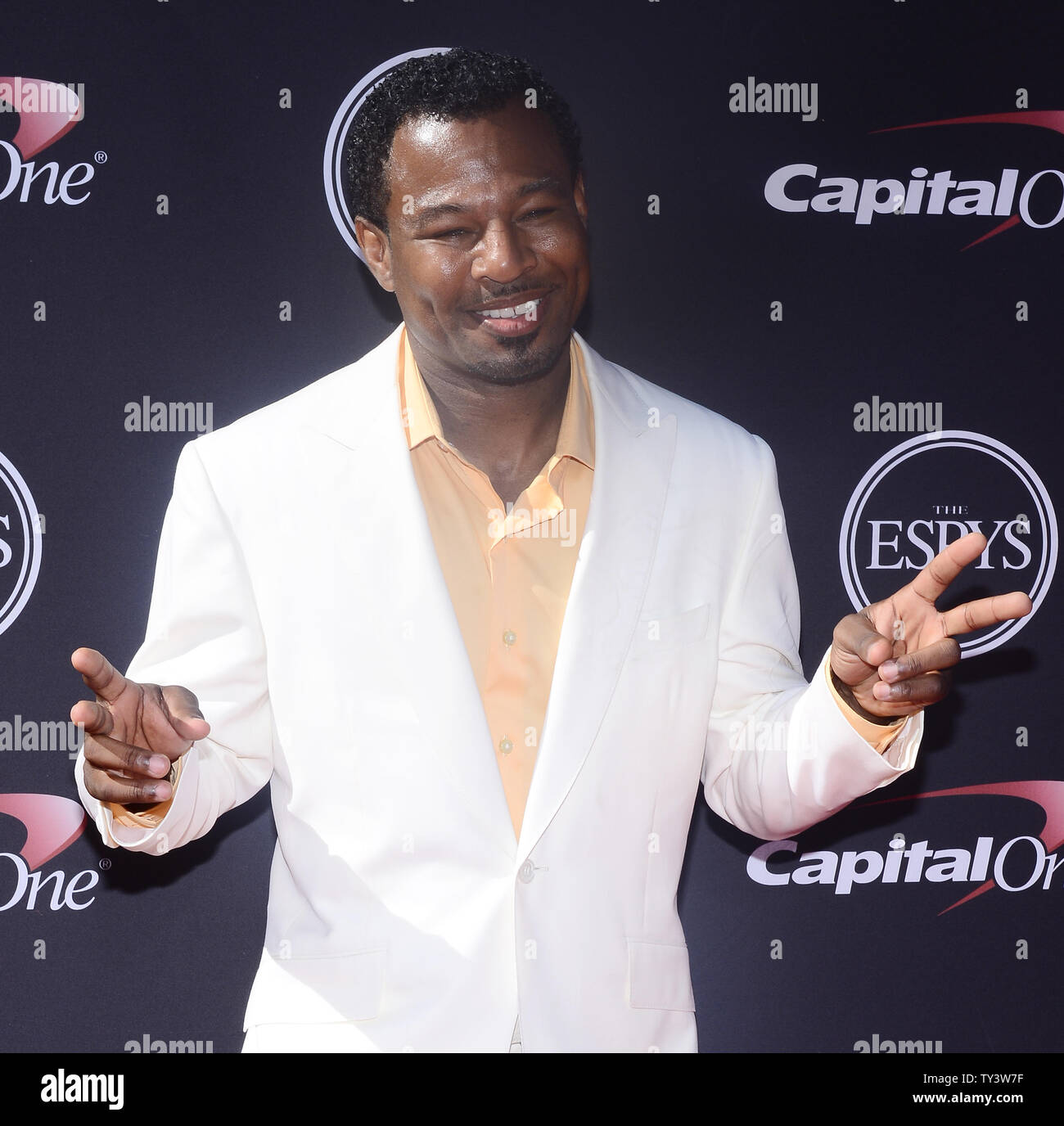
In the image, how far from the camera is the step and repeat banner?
2744 millimetres

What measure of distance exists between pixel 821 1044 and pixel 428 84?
2.36 meters

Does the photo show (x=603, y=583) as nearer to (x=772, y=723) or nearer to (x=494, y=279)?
(x=772, y=723)

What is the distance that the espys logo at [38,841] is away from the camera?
283 cm

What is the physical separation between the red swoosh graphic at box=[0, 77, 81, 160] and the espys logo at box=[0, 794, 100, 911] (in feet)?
4.85

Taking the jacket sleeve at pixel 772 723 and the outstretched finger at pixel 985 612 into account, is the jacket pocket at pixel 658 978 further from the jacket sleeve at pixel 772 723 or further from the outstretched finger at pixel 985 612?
the outstretched finger at pixel 985 612

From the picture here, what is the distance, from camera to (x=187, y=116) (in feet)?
8.94

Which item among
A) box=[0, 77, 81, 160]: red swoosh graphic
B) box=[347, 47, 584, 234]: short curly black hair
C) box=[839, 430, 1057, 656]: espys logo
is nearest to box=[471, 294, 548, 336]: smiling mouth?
box=[347, 47, 584, 234]: short curly black hair

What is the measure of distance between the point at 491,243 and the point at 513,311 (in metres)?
0.12

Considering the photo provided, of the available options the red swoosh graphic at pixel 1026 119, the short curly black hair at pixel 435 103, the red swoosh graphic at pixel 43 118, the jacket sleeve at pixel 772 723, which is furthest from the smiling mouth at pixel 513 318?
the red swoosh graphic at pixel 1026 119

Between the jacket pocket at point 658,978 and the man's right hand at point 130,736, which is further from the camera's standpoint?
the jacket pocket at point 658,978

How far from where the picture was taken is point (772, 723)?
2.07 metres

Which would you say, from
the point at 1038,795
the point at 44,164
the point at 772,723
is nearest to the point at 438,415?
the point at 772,723

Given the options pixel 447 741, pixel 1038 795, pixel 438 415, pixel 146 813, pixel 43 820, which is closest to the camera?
pixel 146 813
